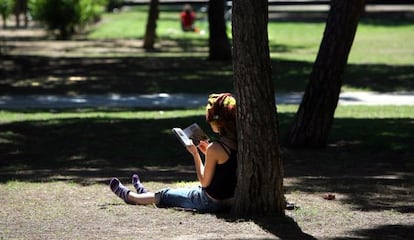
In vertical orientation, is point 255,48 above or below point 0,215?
above

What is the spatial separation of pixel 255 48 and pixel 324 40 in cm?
563

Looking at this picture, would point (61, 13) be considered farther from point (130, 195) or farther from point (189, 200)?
point (189, 200)

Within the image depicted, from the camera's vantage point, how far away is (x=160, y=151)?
537 inches

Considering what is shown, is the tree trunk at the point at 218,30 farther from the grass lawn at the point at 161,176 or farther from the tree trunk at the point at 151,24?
the grass lawn at the point at 161,176

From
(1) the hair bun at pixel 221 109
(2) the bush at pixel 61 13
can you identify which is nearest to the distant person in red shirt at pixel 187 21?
(2) the bush at pixel 61 13

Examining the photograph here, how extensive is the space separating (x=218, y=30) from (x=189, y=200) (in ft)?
61.3

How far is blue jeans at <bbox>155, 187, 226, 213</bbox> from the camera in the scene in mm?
8219

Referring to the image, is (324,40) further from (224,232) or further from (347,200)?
(224,232)

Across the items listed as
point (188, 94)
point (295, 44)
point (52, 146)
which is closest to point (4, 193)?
point (52, 146)

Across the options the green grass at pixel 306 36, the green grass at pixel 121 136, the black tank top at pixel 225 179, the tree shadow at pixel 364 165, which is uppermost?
the black tank top at pixel 225 179

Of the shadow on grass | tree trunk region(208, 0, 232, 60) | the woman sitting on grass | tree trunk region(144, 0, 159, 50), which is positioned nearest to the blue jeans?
the woman sitting on grass

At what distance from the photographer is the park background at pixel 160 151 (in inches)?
304

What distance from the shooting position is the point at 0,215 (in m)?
8.38

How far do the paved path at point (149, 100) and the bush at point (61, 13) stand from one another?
16.9m
